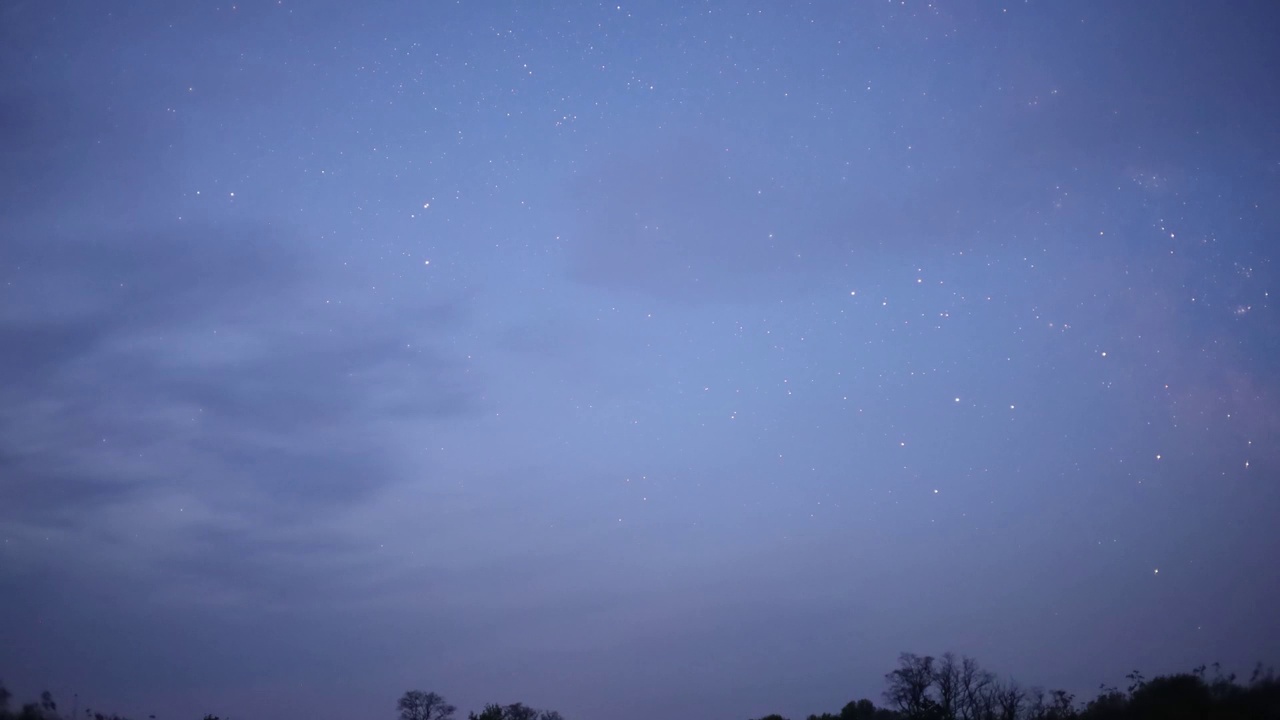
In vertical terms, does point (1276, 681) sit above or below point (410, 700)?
above

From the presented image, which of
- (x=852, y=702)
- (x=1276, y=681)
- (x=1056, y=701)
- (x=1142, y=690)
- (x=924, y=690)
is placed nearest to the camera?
(x=1276, y=681)

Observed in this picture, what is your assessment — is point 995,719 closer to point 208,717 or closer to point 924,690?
point 924,690

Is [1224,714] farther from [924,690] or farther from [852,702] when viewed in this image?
[852,702]

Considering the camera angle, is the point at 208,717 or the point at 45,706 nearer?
the point at 45,706

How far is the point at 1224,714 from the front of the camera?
57.8 ft

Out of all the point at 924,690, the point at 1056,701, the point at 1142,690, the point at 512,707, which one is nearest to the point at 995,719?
the point at 1056,701

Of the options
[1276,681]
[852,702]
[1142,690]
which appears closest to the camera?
[1276,681]

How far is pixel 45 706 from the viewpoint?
919 inches

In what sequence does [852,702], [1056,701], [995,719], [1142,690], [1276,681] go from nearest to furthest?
[1276,681] → [1142,690] → [1056,701] → [995,719] → [852,702]

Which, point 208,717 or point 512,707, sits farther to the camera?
point 512,707

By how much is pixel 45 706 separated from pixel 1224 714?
2846cm

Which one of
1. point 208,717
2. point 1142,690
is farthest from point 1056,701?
point 208,717

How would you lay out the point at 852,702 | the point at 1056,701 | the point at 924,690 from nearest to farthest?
the point at 1056,701
the point at 924,690
the point at 852,702

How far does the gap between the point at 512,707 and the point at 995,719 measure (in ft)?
123
